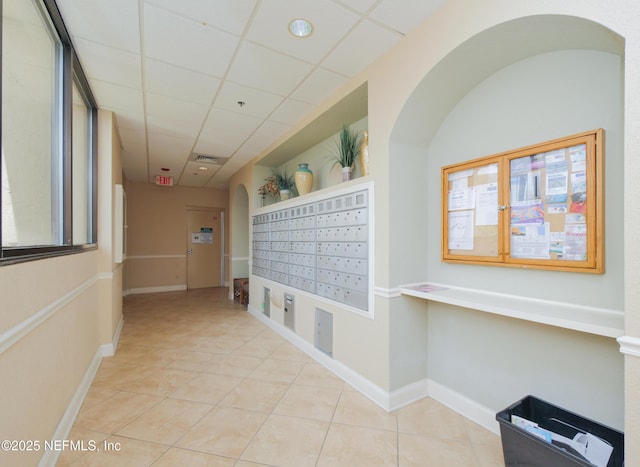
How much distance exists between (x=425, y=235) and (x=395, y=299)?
0.57 metres

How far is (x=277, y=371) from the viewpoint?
2623 millimetres

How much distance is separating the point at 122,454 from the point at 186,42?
2.55 m

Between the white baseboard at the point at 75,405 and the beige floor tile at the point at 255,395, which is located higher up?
the white baseboard at the point at 75,405

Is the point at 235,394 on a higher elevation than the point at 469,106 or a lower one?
lower

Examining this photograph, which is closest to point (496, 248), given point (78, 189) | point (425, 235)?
point (425, 235)

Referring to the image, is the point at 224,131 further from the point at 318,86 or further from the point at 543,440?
the point at 543,440

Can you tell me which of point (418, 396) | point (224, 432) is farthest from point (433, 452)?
point (224, 432)

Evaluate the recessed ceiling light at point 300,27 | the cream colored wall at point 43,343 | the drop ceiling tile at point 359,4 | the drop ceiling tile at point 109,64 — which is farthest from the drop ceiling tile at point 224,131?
the cream colored wall at point 43,343

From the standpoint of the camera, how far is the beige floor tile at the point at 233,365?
259cm

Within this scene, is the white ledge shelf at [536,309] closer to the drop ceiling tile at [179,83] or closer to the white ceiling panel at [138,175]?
the drop ceiling tile at [179,83]

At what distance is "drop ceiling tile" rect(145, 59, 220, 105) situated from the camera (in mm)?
2186

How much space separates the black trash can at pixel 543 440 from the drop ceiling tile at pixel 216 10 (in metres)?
2.56

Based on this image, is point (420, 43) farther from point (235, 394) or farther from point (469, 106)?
point (235, 394)

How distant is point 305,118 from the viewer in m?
3.03
